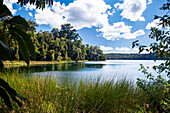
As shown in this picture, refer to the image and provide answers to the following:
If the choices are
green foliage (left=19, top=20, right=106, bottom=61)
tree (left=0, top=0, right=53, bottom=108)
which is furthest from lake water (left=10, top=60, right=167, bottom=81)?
green foliage (left=19, top=20, right=106, bottom=61)

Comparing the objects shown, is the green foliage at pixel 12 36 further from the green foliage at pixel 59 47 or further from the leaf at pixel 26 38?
the green foliage at pixel 59 47

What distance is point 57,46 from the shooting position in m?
39.2

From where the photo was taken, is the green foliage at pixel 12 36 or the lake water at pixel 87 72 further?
the lake water at pixel 87 72

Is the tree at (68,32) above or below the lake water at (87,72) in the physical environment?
above

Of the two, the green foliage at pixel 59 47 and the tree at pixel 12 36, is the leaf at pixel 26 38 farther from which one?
the green foliage at pixel 59 47

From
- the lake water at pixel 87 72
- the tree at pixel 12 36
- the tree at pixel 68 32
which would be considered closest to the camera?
the tree at pixel 12 36

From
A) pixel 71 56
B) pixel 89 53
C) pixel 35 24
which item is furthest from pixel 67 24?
pixel 35 24

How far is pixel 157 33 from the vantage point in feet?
5.74

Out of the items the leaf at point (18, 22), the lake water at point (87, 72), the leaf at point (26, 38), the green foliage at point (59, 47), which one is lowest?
the lake water at point (87, 72)

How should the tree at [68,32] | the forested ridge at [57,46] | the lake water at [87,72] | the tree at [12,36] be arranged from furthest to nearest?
the tree at [68,32] → the forested ridge at [57,46] → the lake water at [87,72] → the tree at [12,36]

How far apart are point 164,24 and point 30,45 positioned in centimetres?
186

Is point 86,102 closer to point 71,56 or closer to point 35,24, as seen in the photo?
point 35,24

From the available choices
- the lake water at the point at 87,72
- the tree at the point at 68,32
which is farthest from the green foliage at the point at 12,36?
the tree at the point at 68,32

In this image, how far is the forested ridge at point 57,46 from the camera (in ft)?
103
